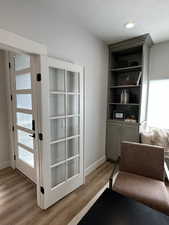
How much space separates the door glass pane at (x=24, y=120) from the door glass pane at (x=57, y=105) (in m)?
0.71

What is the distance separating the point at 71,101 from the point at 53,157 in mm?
877

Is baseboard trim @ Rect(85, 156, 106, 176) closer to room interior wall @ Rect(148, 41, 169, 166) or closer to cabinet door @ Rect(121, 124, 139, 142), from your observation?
cabinet door @ Rect(121, 124, 139, 142)

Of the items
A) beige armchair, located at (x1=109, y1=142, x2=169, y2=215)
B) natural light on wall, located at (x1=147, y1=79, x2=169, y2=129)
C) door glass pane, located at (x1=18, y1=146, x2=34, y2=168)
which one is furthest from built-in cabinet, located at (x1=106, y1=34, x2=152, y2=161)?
door glass pane, located at (x1=18, y1=146, x2=34, y2=168)

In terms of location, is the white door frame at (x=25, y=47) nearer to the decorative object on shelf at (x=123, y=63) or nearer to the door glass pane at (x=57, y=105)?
the door glass pane at (x=57, y=105)

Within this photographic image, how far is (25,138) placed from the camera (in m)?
2.43

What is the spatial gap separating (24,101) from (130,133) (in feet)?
7.19

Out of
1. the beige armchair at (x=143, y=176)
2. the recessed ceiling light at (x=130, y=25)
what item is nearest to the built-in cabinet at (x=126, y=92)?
the recessed ceiling light at (x=130, y=25)

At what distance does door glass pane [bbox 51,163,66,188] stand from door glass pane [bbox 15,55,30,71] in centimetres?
173

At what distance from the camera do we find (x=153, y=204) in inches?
52.2

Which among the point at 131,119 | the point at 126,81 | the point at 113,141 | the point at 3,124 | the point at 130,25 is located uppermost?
the point at 130,25

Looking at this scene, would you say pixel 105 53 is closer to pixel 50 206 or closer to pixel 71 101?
pixel 71 101

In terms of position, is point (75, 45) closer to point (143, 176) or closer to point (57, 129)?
point (57, 129)

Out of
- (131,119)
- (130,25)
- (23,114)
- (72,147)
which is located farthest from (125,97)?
(23,114)

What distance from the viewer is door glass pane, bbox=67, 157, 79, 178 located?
2.07m
